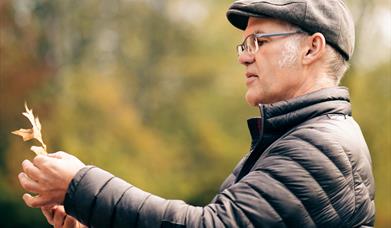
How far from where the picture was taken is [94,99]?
17125mm

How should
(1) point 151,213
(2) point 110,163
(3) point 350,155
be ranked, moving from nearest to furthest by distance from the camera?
(1) point 151,213, (3) point 350,155, (2) point 110,163

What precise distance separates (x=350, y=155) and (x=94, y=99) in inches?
613

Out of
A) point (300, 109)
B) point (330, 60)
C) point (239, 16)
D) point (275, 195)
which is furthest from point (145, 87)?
point (275, 195)

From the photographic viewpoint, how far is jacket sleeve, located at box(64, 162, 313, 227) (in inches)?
66.3

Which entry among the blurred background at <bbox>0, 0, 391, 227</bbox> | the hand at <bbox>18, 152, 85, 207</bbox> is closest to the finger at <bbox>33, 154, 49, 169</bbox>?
the hand at <bbox>18, 152, 85, 207</bbox>

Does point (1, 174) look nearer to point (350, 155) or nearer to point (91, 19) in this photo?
point (91, 19)

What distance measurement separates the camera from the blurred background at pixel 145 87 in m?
15.0

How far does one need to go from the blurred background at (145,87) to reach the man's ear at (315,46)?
1286 centimetres

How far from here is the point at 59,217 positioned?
6.63ft

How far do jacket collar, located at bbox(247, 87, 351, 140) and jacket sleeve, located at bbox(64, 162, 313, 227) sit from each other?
0.73 ft

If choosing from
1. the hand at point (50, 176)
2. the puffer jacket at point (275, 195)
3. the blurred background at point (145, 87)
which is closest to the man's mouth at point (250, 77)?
the puffer jacket at point (275, 195)

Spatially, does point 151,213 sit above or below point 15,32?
below

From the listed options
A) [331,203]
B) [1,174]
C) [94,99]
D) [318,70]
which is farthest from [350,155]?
[94,99]

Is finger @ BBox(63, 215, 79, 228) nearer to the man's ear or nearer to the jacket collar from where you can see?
the jacket collar
